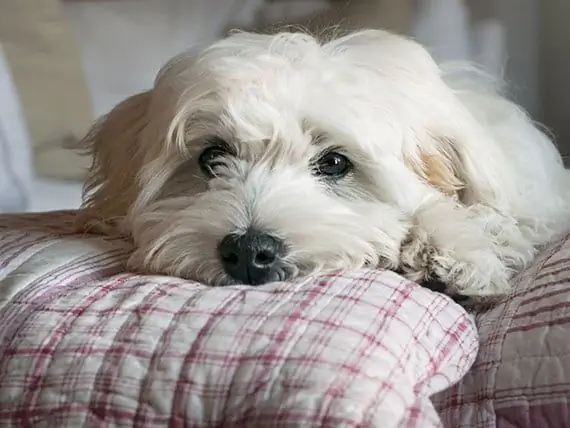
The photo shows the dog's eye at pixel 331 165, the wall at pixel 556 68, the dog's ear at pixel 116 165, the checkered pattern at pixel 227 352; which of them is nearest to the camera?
the checkered pattern at pixel 227 352

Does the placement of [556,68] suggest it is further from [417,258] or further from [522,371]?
[522,371]

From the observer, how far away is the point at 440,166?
1504mm

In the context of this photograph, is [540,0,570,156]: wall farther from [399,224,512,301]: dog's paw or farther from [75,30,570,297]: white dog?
[399,224,512,301]: dog's paw

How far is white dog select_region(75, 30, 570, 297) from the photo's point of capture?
1.31 m

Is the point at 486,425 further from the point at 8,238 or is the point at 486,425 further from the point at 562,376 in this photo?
the point at 8,238

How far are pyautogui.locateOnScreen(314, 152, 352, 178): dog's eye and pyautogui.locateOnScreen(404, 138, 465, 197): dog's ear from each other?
0.10m

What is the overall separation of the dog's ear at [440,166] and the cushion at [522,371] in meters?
0.31

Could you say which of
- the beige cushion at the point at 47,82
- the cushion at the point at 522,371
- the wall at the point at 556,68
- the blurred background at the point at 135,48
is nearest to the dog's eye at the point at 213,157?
the cushion at the point at 522,371

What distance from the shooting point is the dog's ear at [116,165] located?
158 centimetres

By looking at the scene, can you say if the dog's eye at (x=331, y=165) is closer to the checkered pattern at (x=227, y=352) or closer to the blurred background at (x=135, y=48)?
the checkered pattern at (x=227, y=352)

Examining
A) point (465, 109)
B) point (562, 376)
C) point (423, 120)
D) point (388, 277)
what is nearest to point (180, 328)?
point (388, 277)

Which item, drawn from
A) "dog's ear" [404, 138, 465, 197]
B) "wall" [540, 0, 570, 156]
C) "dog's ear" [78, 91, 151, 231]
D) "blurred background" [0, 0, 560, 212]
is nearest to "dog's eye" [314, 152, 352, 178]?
"dog's ear" [404, 138, 465, 197]

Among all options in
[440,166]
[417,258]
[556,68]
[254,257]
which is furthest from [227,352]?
[556,68]

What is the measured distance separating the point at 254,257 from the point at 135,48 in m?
1.43
